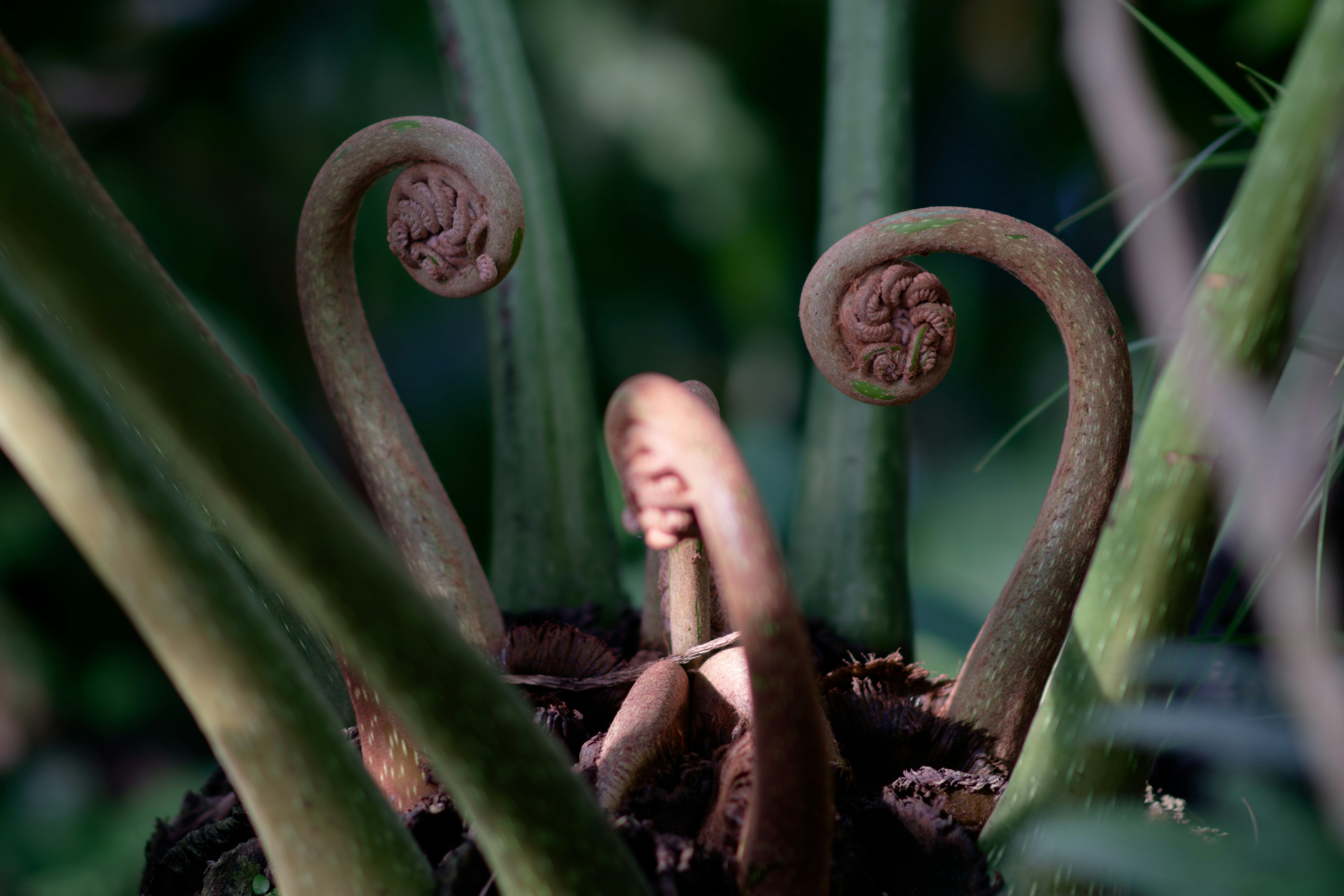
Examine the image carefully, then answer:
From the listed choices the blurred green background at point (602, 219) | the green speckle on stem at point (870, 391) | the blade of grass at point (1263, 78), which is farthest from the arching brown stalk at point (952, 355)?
the blurred green background at point (602, 219)

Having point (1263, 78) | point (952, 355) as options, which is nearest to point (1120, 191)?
point (1263, 78)

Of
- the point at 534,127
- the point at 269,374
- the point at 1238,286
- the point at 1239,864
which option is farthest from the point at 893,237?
the point at 269,374

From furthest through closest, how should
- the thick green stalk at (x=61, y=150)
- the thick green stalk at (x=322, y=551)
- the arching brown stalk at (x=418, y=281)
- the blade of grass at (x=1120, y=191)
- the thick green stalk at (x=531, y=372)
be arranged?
the thick green stalk at (x=531, y=372) < the blade of grass at (x=1120, y=191) < the arching brown stalk at (x=418, y=281) < the thick green stalk at (x=61, y=150) < the thick green stalk at (x=322, y=551)

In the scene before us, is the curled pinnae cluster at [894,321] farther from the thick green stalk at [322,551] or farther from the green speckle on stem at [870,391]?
the thick green stalk at [322,551]

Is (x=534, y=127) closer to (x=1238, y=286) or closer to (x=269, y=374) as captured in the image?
(x=269, y=374)

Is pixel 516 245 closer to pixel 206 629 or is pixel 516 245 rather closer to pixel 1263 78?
pixel 206 629

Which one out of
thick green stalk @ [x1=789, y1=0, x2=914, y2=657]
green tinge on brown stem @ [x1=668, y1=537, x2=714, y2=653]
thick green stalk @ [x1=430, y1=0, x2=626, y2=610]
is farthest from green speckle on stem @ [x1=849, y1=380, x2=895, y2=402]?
thick green stalk @ [x1=430, y1=0, x2=626, y2=610]
